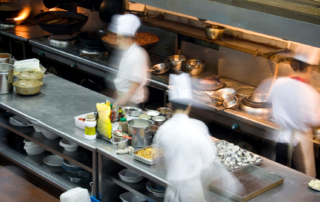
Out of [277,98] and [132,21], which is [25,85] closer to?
[132,21]

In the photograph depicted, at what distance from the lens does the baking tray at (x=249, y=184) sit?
8.82 ft

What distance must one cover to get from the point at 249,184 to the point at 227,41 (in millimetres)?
2673

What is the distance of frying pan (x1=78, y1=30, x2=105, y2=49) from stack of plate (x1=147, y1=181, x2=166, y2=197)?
306 centimetres

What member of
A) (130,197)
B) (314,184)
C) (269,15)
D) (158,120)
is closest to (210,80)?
(158,120)

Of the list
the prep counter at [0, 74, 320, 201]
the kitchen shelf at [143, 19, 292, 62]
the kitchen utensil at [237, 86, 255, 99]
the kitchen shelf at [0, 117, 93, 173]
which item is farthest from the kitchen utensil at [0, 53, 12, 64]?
the kitchen utensil at [237, 86, 255, 99]

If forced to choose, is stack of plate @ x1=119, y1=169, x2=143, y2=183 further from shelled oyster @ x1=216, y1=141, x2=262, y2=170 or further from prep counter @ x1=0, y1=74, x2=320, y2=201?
shelled oyster @ x1=216, y1=141, x2=262, y2=170

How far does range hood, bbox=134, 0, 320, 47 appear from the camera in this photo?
5.21ft

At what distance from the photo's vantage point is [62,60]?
600 cm

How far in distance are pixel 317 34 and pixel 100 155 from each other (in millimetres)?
2180

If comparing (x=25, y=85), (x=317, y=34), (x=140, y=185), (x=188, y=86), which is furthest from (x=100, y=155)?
(x=317, y=34)

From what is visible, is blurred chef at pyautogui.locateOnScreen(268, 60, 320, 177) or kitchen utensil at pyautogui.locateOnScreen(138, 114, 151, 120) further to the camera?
blurred chef at pyautogui.locateOnScreen(268, 60, 320, 177)

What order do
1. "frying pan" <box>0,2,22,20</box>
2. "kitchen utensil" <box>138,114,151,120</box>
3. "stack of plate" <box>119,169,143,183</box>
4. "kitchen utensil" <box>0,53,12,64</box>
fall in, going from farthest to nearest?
"frying pan" <box>0,2,22,20</box> < "kitchen utensil" <box>0,53,12,64</box> < "kitchen utensil" <box>138,114,151,120</box> < "stack of plate" <box>119,169,143,183</box>

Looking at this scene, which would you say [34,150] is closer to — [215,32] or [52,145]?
[52,145]

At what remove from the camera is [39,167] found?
3.95 m
